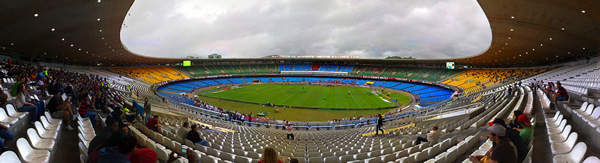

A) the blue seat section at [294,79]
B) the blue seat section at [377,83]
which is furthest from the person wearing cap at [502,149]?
the blue seat section at [294,79]

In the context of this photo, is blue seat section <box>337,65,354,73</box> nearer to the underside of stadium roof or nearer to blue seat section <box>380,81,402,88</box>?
blue seat section <box>380,81,402,88</box>

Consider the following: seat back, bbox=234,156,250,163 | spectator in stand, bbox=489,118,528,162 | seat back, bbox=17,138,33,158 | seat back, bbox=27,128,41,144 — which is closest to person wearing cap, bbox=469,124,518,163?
spectator in stand, bbox=489,118,528,162

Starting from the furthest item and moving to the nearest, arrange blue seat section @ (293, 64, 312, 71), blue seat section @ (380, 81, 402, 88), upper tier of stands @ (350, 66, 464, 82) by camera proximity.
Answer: blue seat section @ (293, 64, 312, 71) → blue seat section @ (380, 81, 402, 88) → upper tier of stands @ (350, 66, 464, 82)

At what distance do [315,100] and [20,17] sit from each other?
104ft

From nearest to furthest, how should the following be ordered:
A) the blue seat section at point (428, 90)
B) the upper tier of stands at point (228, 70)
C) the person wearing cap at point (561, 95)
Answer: the person wearing cap at point (561, 95) → the blue seat section at point (428, 90) → the upper tier of stands at point (228, 70)

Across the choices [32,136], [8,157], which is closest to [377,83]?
[32,136]

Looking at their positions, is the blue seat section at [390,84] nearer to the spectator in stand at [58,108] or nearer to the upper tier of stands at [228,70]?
the upper tier of stands at [228,70]

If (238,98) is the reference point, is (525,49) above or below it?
above

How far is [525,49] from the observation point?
32062 mm

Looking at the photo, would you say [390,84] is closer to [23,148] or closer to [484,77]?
[484,77]

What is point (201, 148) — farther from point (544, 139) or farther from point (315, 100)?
point (315, 100)

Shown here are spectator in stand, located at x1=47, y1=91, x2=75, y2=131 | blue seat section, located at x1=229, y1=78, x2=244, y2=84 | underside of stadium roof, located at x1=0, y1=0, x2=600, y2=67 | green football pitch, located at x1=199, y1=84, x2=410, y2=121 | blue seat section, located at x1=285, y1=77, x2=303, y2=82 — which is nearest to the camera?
spectator in stand, located at x1=47, y1=91, x2=75, y2=131

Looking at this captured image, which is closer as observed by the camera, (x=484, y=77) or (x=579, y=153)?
(x=579, y=153)

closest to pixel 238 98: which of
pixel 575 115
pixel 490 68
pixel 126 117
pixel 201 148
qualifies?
pixel 126 117
